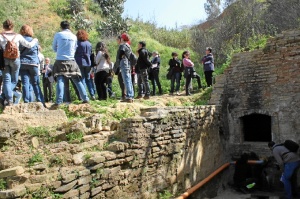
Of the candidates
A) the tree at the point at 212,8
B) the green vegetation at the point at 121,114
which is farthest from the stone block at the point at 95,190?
the tree at the point at 212,8

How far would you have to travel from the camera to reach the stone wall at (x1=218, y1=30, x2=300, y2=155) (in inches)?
367

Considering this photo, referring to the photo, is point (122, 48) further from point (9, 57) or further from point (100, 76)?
point (9, 57)

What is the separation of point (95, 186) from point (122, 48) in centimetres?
389

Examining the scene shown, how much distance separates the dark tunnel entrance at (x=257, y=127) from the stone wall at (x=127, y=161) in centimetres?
266

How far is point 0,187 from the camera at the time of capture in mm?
3951

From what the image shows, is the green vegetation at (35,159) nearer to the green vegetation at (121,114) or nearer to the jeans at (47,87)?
the green vegetation at (121,114)

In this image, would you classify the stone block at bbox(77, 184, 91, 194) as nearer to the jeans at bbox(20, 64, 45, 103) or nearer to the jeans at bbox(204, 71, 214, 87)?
the jeans at bbox(20, 64, 45, 103)

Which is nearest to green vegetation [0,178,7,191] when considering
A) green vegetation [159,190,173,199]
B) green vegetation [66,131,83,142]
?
green vegetation [66,131,83,142]

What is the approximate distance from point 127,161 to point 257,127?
7.03 metres

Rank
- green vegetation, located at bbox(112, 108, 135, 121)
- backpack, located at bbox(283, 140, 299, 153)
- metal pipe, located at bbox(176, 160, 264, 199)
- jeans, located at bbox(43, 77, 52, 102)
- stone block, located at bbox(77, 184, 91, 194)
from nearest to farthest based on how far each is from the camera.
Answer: stone block, located at bbox(77, 184, 91, 194)
green vegetation, located at bbox(112, 108, 135, 121)
metal pipe, located at bbox(176, 160, 264, 199)
backpack, located at bbox(283, 140, 299, 153)
jeans, located at bbox(43, 77, 52, 102)

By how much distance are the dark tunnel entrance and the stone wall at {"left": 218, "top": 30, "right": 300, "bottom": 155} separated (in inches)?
24.2

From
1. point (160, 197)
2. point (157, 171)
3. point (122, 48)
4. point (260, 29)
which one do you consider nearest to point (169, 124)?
point (157, 171)

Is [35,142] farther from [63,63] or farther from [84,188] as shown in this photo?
[63,63]

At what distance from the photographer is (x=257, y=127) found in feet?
36.8
